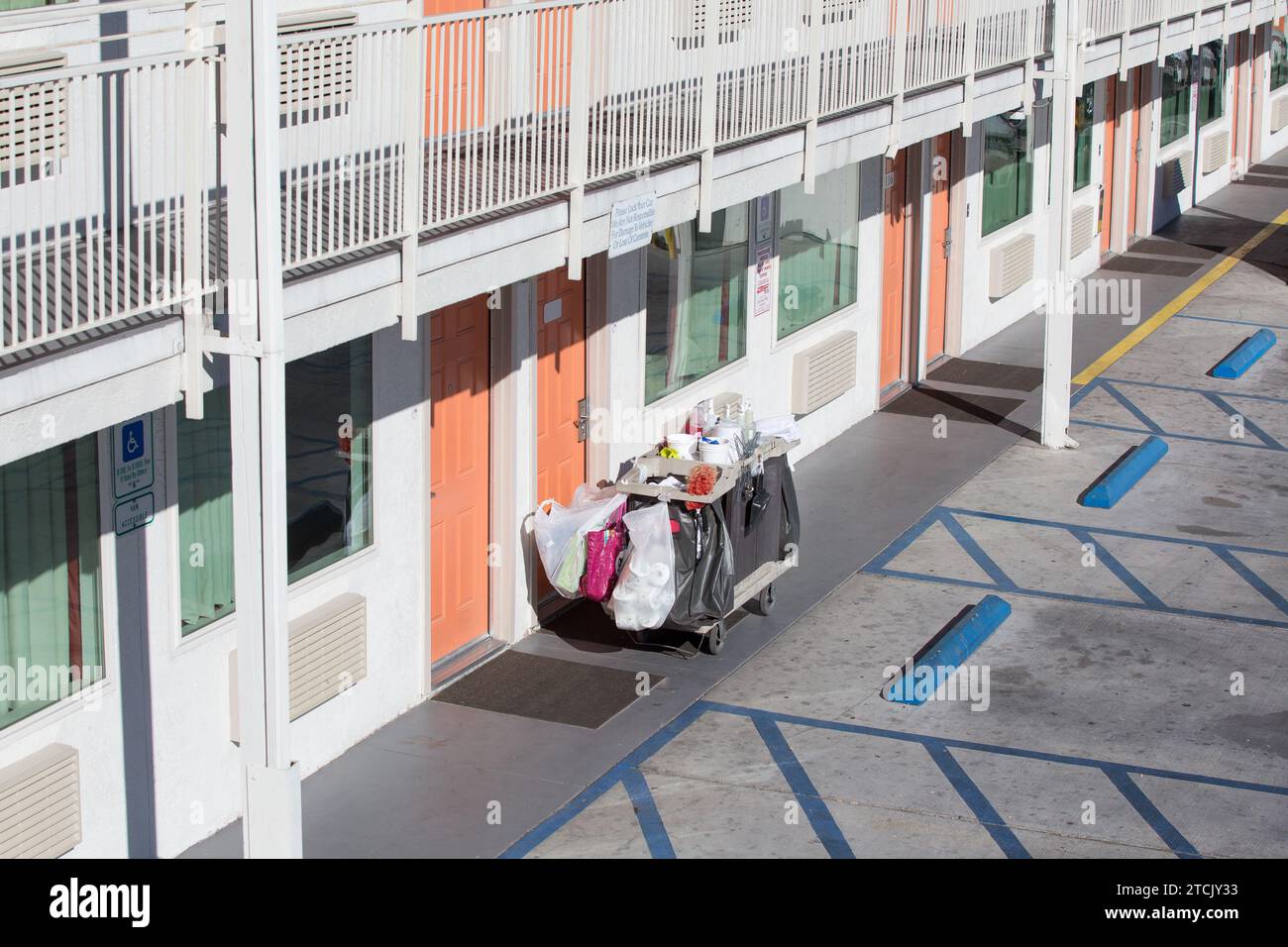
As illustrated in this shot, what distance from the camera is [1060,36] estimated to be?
1508cm

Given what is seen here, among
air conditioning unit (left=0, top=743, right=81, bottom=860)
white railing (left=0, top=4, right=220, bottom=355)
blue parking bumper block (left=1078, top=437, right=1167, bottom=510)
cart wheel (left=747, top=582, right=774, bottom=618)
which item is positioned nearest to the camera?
white railing (left=0, top=4, right=220, bottom=355)

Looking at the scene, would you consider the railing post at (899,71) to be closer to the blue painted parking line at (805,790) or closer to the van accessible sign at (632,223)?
the van accessible sign at (632,223)

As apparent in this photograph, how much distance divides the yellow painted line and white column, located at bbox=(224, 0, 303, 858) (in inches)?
479

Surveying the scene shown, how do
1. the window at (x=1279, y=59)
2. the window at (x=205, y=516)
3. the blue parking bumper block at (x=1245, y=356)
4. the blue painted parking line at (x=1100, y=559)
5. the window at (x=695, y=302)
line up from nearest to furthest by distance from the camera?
the window at (x=205, y=516)
the blue painted parking line at (x=1100, y=559)
the window at (x=695, y=302)
the blue parking bumper block at (x=1245, y=356)
the window at (x=1279, y=59)

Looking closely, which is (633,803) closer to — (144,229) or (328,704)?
(328,704)

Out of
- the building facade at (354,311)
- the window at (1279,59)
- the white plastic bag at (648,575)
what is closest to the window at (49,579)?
the building facade at (354,311)

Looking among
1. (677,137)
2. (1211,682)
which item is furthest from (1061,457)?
(677,137)

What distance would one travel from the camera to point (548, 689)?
35.3 ft

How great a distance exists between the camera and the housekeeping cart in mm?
10836

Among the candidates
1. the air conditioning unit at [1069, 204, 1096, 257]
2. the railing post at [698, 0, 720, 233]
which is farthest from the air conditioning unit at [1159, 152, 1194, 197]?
the railing post at [698, 0, 720, 233]

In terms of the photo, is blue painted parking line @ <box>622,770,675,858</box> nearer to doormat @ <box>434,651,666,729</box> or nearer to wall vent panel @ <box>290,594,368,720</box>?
doormat @ <box>434,651,666,729</box>

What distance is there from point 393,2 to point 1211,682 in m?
6.12

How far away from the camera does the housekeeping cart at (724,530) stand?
10836 millimetres

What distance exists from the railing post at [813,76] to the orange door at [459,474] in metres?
2.51
